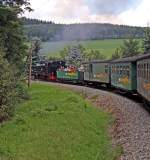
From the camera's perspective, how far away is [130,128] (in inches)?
802

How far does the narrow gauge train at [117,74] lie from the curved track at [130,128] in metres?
1.08

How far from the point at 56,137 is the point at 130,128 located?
430 centimetres

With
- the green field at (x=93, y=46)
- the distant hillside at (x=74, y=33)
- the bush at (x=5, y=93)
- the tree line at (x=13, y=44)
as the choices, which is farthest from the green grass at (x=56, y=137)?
the distant hillside at (x=74, y=33)

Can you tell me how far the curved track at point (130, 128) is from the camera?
1514 centimetres

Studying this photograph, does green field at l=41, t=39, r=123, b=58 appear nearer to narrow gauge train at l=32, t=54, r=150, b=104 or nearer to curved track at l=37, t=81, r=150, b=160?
narrow gauge train at l=32, t=54, r=150, b=104

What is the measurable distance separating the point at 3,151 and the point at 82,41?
173m

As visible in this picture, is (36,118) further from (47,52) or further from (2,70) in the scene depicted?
(47,52)

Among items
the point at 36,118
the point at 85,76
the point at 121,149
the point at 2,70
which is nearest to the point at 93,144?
the point at 121,149

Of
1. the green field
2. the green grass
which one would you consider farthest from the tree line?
the green field

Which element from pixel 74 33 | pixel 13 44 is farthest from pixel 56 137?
pixel 74 33

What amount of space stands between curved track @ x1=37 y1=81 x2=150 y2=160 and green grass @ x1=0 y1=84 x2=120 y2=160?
18.9 inches

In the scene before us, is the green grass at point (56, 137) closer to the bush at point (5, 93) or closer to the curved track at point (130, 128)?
the curved track at point (130, 128)

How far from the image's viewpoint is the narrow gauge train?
86.5 ft

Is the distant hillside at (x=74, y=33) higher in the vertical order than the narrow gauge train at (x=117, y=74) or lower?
→ higher
